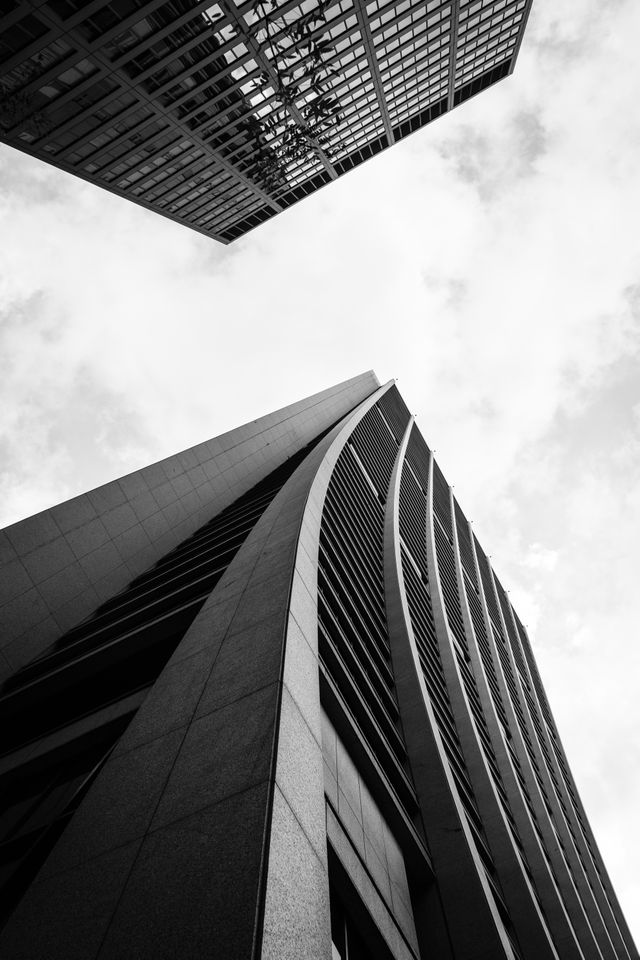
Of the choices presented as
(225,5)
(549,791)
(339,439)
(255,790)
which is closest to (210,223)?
(225,5)

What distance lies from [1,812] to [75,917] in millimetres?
6504

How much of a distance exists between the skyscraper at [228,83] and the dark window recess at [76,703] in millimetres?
33261

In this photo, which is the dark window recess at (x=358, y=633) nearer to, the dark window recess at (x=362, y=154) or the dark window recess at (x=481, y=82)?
the dark window recess at (x=362, y=154)

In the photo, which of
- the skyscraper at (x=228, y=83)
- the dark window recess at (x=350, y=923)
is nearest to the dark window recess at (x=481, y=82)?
the skyscraper at (x=228, y=83)


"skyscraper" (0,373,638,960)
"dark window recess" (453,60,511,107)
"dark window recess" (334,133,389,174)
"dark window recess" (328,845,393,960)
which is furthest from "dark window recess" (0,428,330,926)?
"dark window recess" (453,60,511,107)

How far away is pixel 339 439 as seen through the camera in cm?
4309

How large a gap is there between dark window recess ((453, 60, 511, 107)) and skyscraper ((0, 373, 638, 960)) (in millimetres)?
47622

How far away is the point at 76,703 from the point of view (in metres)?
13.8

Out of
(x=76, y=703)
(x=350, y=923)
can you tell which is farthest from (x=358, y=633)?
(x=350, y=923)

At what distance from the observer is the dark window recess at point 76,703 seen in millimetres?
9742

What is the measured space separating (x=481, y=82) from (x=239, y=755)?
227 feet

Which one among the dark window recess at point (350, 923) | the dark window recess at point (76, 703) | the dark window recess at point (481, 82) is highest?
the dark window recess at point (481, 82)

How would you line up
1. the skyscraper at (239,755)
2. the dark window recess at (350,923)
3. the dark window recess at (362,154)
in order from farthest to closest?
1. the dark window recess at (362,154)
2. the dark window recess at (350,923)
3. the skyscraper at (239,755)

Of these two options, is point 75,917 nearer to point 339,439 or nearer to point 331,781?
point 331,781
